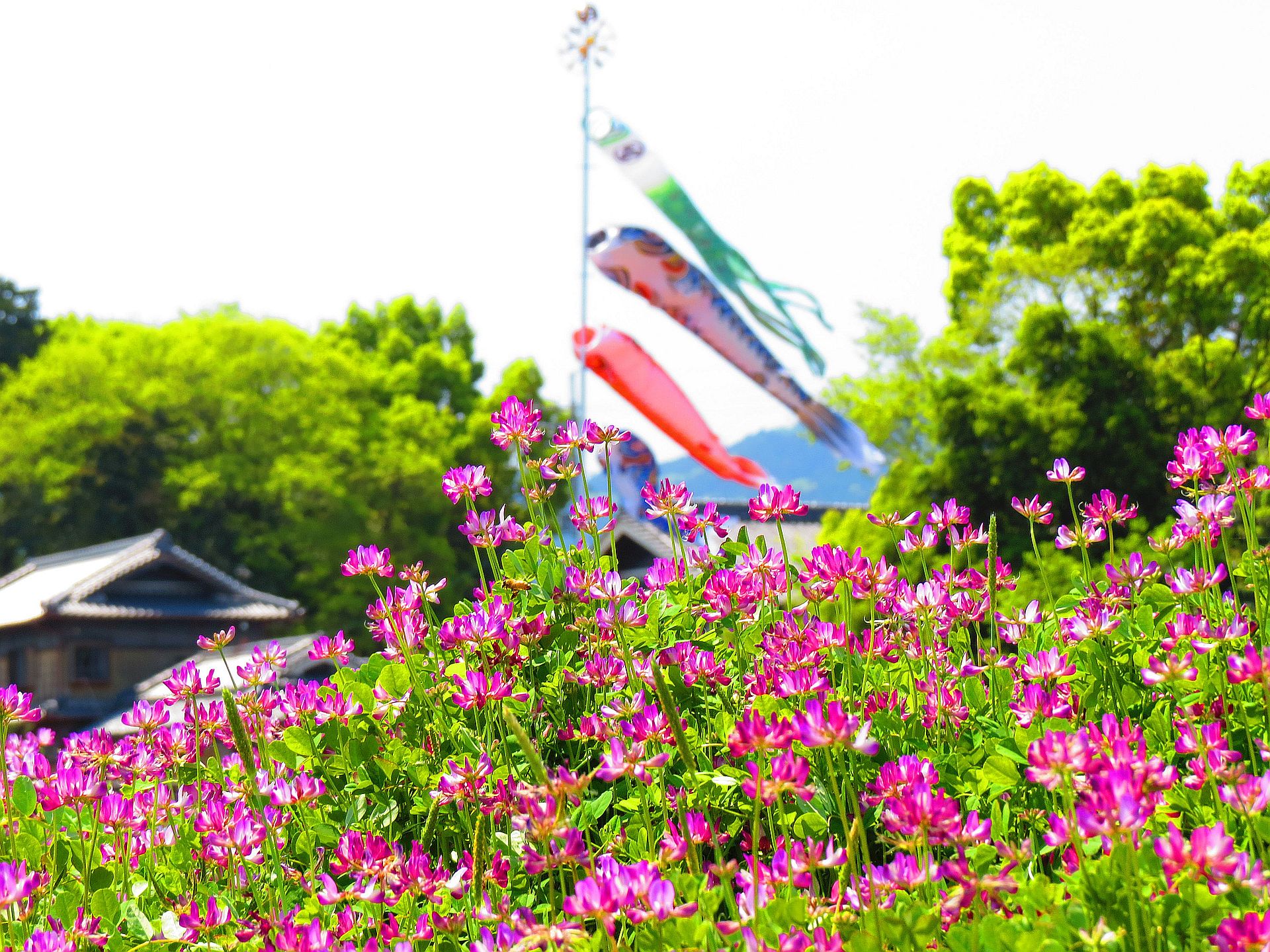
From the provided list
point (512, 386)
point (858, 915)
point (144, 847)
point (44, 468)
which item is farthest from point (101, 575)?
point (858, 915)

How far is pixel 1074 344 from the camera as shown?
48.0 ft

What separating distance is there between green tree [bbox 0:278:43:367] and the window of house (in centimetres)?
1135

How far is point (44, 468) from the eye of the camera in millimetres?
21375

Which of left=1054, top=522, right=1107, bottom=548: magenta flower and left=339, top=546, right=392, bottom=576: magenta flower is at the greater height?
left=1054, top=522, right=1107, bottom=548: magenta flower

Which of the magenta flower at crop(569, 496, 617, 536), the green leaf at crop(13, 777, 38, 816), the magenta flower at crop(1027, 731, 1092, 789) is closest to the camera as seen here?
the magenta flower at crop(1027, 731, 1092, 789)

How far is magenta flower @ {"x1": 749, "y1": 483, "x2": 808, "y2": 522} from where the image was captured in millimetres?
1890

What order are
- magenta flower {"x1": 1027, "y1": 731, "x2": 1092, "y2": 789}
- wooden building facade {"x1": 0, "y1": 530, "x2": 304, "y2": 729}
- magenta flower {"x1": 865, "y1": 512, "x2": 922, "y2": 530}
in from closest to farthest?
1. magenta flower {"x1": 1027, "y1": 731, "x2": 1092, "y2": 789}
2. magenta flower {"x1": 865, "y1": 512, "x2": 922, "y2": 530}
3. wooden building facade {"x1": 0, "y1": 530, "x2": 304, "y2": 729}

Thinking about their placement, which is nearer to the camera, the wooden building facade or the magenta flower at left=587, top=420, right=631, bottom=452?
the magenta flower at left=587, top=420, right=631, bottom=452

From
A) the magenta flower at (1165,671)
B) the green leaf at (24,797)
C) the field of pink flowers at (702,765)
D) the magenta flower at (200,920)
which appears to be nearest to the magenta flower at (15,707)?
the field of pink flowers at (702,765)

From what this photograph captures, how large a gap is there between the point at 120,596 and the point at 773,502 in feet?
62.5

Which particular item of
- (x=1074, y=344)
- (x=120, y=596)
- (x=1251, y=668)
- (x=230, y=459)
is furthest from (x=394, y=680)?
(x=230, y=459)

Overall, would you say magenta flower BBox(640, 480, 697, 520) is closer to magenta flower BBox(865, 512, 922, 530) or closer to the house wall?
magenta flower BBox(865, 512, 922, 530)

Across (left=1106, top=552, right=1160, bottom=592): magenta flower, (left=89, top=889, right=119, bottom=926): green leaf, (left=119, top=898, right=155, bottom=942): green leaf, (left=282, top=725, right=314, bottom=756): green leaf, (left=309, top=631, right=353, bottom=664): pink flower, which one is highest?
(left=1106, top=552, right=1160, bottom=592): magenta flower

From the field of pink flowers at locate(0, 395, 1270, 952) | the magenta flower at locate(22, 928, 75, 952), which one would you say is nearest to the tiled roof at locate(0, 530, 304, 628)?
the field of pink flowers at locate(0, 395, 1270, 952)
